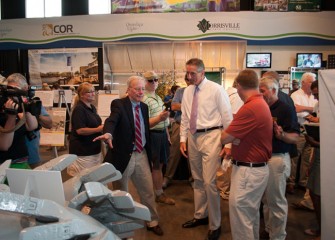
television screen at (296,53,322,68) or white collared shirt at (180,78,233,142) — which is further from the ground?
television screen at (296,53,322,68)

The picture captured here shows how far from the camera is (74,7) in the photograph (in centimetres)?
937

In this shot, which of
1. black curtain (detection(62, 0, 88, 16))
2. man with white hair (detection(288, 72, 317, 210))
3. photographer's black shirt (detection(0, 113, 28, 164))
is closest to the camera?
photographer's black shirt (detection(0, 113, 28, 164))

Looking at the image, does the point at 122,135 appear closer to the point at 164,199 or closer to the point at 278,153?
the point at 278,153

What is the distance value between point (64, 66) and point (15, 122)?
23.9 ft

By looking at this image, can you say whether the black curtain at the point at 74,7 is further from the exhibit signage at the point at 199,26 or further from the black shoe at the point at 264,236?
the black shoe at the point at 264,236

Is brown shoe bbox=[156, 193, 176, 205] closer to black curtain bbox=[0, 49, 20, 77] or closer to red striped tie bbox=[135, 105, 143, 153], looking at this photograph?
red striped tie bbox=[135, 105, 143, 153]

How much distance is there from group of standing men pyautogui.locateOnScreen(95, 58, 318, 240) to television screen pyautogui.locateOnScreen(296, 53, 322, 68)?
6.14 meters

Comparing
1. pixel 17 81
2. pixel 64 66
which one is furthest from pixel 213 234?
pixel 64 66

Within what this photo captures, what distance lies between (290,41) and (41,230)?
8465 millimetres

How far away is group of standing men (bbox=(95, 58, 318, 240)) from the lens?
212 centimetres

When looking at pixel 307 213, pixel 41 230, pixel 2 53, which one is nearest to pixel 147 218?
pixel 41 230

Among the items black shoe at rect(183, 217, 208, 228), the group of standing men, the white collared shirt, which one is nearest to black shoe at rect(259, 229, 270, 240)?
the group of standing men

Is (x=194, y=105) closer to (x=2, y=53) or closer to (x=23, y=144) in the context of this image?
(x=23, y=144)

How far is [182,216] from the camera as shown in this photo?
131 inches
